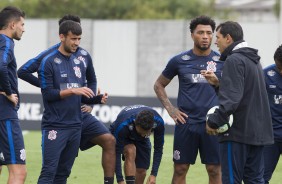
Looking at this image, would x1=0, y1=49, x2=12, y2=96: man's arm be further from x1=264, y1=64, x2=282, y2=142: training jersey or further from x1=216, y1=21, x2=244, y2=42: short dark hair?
x1=264, y1=64, x2=282, y2=142: training jersey

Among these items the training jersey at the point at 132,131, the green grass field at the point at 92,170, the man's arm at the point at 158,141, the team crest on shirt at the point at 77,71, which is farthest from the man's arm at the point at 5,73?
the green grass field at the point at 92,170

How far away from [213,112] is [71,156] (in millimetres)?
2089

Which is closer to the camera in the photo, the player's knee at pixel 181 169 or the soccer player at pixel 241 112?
the soccer player at pixel 241 112

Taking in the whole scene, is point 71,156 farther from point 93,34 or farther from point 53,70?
point 93,34

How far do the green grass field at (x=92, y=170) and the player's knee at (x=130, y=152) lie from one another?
1535mm

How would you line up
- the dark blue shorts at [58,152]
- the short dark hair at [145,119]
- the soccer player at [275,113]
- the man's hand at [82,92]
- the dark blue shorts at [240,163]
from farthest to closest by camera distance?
the soccer player at [275,113] < the short dark hair at [145,119] < the dark blue shorts at [58,152] < the man's hand at [82,92] < the dark blue shorts at [240,163]

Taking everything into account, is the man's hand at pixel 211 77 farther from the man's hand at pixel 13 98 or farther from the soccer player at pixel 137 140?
the man's hand at pixel 13 98

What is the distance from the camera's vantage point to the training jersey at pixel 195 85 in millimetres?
10328

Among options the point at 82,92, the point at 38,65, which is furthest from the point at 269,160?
the point at 38,65

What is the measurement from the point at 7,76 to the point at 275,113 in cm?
347

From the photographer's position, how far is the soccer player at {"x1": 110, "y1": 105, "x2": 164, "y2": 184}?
33.5 ft

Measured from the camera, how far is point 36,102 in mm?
19391

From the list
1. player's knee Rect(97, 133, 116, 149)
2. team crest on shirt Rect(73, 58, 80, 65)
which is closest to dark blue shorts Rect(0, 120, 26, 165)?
team crest on shirt Rect(73, 58, 80, 65)

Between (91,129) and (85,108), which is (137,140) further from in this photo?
(85,108)
